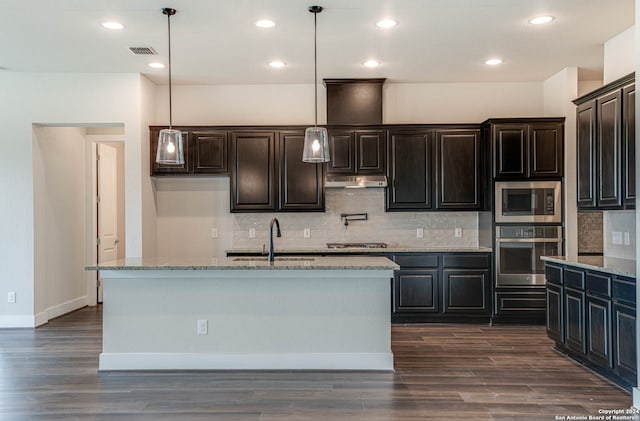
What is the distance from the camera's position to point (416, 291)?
5.67 meters

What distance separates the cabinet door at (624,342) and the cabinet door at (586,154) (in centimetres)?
112

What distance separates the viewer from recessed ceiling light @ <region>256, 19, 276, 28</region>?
4.16 metres

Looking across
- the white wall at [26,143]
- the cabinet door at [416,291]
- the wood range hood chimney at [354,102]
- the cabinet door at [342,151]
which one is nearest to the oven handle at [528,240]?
the cabinet door at [416,291]

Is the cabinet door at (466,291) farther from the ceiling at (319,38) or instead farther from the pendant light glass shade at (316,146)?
the pendant light glass shade at (316,146)

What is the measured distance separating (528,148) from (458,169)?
2.65 feet

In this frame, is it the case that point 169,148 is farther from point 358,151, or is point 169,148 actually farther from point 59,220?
point 59,220

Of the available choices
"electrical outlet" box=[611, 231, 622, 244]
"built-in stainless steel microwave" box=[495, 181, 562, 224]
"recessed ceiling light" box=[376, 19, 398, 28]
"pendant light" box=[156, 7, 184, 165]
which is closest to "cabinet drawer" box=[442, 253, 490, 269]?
"built-in stainless steel microwave" box=[495, 181, 562, 224]

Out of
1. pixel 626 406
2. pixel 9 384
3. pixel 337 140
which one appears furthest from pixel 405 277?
pixel 9 384

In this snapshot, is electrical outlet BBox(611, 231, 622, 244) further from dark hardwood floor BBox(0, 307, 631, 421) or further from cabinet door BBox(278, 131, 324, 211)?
cabinet door BBox(278, 131, 324, 211)

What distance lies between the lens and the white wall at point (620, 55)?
440 centimetres

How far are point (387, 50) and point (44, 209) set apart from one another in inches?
174

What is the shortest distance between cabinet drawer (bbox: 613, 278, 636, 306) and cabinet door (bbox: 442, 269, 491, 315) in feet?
7.23

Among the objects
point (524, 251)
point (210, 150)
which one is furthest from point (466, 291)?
point (210, 150)

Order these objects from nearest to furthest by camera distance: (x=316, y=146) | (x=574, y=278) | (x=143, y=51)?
(x=316, y=146), (x=574, y=278), (x=143, y=51)
